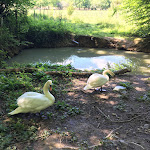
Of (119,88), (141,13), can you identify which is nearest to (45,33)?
(141,13)

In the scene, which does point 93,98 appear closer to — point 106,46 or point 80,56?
point 80,56

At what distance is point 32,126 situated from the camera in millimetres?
3354

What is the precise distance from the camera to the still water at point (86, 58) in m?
10.0

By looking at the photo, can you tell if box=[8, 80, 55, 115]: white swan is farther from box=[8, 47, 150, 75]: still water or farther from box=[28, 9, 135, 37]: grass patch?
box=[28, 9, 135, 37]: grass patch

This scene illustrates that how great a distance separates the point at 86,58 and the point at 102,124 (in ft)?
26.5

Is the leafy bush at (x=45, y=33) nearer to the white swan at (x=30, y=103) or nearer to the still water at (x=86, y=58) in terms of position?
the still water at (x=86, y=58)

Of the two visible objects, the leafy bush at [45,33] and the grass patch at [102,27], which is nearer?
the leafy bush at [45,33]

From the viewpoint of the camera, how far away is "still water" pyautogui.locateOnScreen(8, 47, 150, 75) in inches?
395

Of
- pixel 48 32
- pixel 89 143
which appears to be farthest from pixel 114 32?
pixel 89 143

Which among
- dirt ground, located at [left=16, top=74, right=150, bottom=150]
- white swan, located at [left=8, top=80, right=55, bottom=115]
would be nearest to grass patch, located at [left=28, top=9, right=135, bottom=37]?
dirt ground, located at [left=16, top=74, right=150, bottom=150]

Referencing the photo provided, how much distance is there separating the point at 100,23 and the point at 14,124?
19024 millimetres

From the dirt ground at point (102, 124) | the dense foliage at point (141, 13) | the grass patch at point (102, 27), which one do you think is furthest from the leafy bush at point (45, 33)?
the dirt ground at point (102, 124)

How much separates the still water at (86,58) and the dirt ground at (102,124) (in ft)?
14.0

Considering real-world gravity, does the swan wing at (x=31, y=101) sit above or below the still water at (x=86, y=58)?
above
